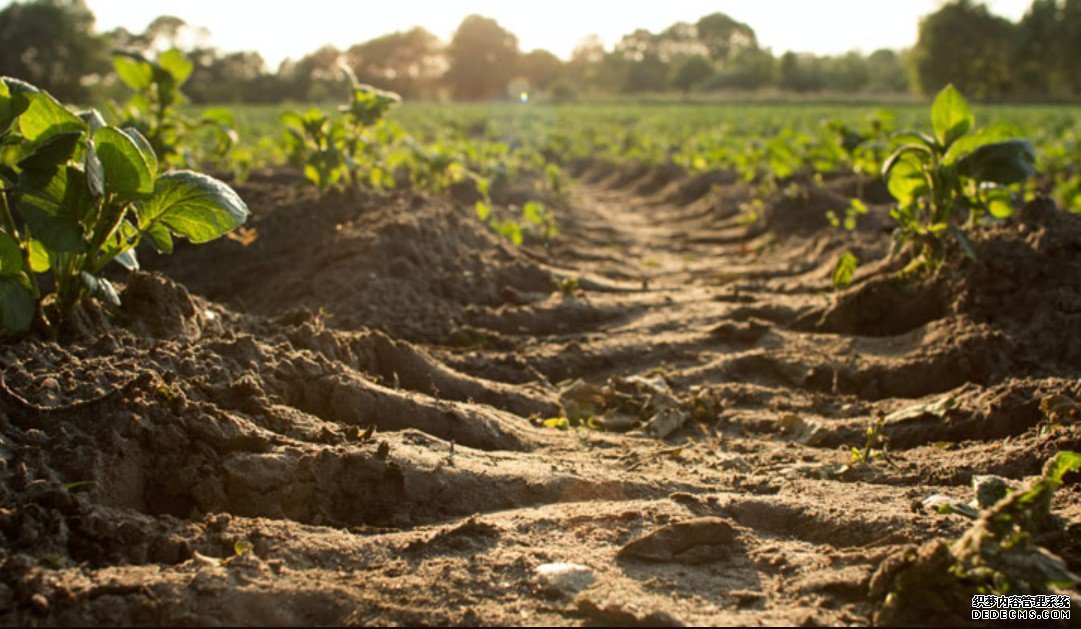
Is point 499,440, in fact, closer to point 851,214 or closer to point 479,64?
point 851,214

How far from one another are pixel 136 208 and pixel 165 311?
0.44 m

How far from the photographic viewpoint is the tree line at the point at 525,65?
133ft

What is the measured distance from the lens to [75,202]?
8.72ft

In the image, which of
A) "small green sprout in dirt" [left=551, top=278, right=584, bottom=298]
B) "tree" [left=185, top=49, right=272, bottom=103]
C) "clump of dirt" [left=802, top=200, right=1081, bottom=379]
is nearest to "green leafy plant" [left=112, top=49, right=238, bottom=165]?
"small green sprout in dirt" [left=551, top=278, right=584, bottom=298]

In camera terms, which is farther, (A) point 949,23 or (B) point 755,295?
(A) point 949,23

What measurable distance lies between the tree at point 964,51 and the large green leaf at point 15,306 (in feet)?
227

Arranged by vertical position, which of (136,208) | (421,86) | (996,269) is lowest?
(996,269)

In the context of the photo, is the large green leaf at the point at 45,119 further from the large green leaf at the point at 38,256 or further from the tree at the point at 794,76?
the tree at the point at 794,76

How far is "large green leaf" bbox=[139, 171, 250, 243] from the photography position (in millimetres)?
2787

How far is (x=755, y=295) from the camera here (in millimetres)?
6082

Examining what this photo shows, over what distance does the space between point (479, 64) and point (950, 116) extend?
80.0m

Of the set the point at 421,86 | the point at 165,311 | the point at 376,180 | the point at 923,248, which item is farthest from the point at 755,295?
the point at 421,86

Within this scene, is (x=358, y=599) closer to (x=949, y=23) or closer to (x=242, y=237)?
(x=242, y=237)

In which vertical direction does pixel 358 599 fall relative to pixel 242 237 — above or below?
below
